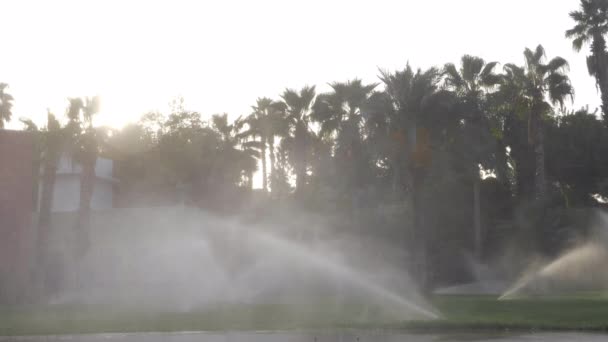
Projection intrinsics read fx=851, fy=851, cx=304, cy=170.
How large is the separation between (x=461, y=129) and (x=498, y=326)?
13712 millimetres

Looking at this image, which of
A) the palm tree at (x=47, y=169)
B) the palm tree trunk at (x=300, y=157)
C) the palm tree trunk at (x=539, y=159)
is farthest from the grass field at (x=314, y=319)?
the palm tree trunk at (x=300, y=157)

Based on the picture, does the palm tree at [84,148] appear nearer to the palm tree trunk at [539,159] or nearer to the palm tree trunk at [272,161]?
the palm tree trunk at [272,161]

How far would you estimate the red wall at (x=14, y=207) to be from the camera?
41.6 metres

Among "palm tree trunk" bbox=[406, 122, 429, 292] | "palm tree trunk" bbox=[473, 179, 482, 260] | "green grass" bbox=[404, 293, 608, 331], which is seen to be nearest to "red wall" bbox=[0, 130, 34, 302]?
"palm tree trunk" bbox=[406, 122, 429, 292]

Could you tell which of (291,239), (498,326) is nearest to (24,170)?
(291,239)

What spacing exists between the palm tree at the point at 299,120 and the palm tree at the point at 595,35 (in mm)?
16932

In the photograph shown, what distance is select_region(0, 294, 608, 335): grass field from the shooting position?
23.8 m

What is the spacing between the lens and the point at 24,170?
138 ft

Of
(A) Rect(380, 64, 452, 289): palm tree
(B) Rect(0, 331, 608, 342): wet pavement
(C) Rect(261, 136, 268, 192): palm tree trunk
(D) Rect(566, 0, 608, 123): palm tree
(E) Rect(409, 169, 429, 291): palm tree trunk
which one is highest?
(D) Rect(566, 0, 608, 123): palm tree

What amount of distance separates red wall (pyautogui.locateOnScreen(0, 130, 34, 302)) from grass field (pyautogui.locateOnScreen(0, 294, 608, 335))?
333 inches

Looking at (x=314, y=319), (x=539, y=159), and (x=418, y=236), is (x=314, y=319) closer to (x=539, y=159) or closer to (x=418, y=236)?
(x=418, y=236)

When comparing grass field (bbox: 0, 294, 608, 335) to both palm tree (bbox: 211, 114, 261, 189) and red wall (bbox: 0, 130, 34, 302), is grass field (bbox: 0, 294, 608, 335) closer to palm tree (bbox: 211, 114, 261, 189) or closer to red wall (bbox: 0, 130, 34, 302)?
red wall (bbox: 0, 130, 34, 302)

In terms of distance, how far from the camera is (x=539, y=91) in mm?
51906

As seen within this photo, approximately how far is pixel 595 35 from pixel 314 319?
33344 millimetres
